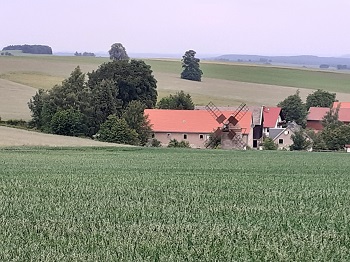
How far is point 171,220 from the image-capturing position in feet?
39.9

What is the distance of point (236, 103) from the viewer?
9388cm

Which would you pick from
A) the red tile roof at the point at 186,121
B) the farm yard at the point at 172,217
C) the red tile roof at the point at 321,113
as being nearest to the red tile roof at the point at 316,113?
the red tile roof at the point at 321,113

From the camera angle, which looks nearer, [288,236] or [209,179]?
[288,236]

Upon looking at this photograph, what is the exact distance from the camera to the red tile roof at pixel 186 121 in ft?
213

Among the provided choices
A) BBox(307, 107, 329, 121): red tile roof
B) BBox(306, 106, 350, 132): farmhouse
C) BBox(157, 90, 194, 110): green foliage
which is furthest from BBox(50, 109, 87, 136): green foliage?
BBox(307, 107, 329, 121): red tile roof

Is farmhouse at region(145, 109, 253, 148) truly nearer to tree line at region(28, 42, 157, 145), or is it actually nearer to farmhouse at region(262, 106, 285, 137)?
tree line at region(28, 42, 157, 145)

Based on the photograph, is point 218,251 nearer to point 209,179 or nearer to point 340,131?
point 209,179

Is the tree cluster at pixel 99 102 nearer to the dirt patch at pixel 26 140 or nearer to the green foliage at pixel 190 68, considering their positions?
the dirt patch at pixel 26 140

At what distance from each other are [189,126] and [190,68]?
2257 inches

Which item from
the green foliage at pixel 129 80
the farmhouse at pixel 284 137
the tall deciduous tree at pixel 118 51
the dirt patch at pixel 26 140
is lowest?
the farmhouse at pixel 284 137

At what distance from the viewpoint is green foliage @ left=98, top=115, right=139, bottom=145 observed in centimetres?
5906

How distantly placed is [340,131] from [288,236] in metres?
53.2

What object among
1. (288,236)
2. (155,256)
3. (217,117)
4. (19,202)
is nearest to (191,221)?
(288,236)

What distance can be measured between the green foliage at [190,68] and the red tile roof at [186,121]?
5365 centimetres
